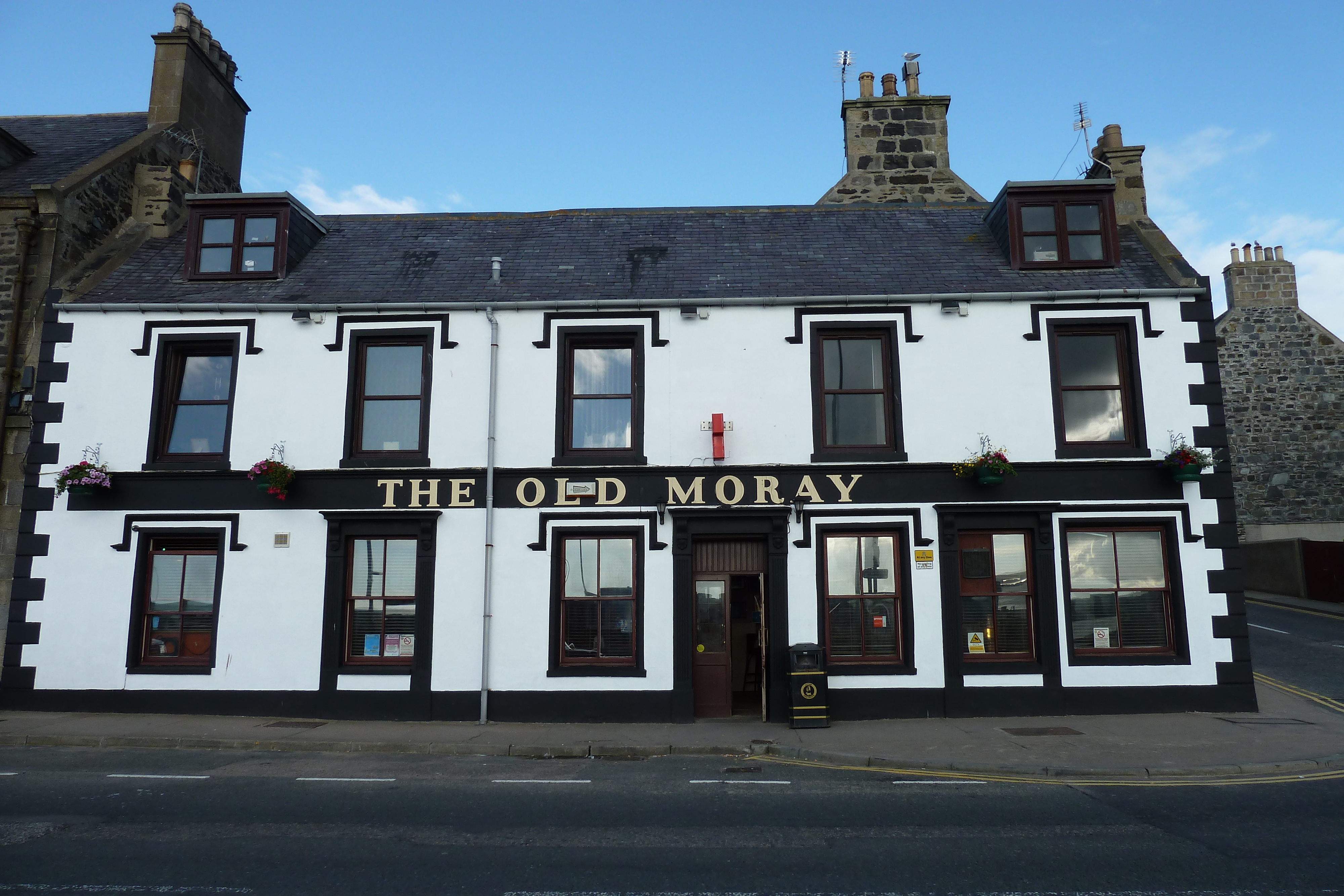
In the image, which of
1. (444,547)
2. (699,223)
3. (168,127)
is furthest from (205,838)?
(168,127)

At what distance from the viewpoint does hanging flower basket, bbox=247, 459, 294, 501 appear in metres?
13.2

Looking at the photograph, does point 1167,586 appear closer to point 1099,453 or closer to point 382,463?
point 1099,453

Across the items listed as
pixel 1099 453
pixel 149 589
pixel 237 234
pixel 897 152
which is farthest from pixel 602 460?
pixel 897 152

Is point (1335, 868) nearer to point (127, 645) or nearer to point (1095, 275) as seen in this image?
point (1095, 275)

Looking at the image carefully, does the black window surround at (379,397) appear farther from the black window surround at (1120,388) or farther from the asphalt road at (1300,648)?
the asphalt road at (1300,648)

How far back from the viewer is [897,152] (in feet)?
67.2

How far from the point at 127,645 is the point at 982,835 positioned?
1298cm

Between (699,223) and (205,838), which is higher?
(699,223)

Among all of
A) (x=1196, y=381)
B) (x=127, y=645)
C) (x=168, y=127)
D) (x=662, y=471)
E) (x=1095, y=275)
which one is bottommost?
(x=127, y=645)

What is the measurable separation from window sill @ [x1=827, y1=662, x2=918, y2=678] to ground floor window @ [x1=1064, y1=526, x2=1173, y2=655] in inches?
107

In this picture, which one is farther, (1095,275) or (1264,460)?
(1264,460)

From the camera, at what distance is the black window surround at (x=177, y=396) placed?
45.6 feet

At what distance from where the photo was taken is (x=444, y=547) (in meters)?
13.5

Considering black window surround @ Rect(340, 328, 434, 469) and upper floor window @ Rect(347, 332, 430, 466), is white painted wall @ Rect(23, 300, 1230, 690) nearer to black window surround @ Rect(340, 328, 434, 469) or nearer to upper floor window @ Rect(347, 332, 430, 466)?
black window surround @ Rect(340, 328, 434, 469)
